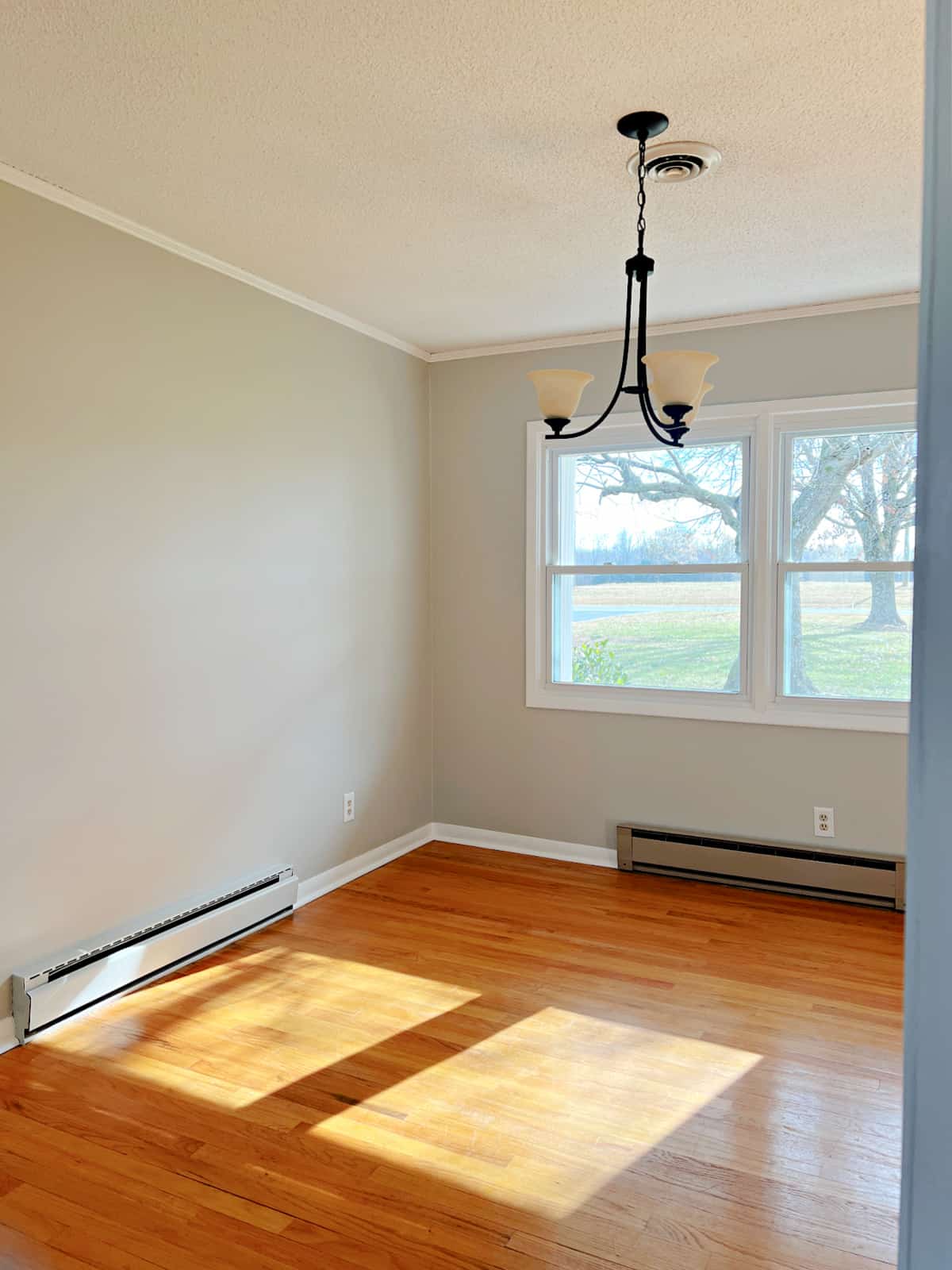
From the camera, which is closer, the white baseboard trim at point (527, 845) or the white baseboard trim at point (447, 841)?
the white baseboard trim at point (447, 841)

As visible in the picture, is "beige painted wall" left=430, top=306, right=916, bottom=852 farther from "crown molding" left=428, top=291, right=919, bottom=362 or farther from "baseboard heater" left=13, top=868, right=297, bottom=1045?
"baseboard heater" left=13, top=868, right=297, bottom=1045

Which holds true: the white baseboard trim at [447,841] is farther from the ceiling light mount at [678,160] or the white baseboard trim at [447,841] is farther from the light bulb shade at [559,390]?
the ceiling light mount at [678,160]

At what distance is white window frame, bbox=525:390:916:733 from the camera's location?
3.94 m

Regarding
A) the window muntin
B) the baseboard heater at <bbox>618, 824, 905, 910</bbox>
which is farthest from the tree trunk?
the baseboard heater at <bbox>618, 824, 905, 910</bbox>

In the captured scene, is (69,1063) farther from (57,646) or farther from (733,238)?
(733,238)

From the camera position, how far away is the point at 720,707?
4238mm

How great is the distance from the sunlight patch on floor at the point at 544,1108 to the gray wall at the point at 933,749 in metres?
1.90

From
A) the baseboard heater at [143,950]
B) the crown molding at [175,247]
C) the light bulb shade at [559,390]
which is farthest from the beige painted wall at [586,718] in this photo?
the light bulb shade at [559,390]

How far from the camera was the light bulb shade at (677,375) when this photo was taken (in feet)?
7.98

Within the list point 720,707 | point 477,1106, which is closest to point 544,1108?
point 477,1106

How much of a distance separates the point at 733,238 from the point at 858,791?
2.33 meters

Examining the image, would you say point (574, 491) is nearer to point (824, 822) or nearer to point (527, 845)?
point (527, 845)

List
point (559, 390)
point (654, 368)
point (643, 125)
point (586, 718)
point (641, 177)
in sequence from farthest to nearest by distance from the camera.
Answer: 1. point (586, 718)
2. point (559, 390)
3. point (641, 177)
4. point (654, 368)
5. point (643, 125)

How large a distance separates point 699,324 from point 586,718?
1927 millimetres
